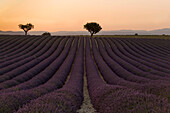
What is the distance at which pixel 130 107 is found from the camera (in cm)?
385

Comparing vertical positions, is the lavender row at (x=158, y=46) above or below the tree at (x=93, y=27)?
below

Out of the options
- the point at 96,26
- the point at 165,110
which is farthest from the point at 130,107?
the point at 96,26

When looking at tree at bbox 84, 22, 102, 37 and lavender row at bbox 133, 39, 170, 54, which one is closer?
lavender row at bbox 133, 39, 170, 54

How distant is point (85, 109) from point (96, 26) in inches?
2218

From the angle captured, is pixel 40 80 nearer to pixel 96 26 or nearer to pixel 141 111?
pixel 141 111

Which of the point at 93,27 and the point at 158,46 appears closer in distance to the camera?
the point at 158,46

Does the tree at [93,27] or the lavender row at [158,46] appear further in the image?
the tree at [93,27]

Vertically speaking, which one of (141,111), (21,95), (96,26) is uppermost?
(96,26)

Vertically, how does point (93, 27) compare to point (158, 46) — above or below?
above

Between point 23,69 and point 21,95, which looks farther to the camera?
point 23,69

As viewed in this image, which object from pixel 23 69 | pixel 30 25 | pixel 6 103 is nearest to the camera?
pixel 6 103

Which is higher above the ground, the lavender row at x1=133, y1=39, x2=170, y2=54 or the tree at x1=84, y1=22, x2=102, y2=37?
the tree at x1=84, y1=22, x2=102, y2=37

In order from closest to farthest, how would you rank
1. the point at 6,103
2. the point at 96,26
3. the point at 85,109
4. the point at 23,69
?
the point at 6,103, the point at 85,109, the point at 23,69, the point at 96,26

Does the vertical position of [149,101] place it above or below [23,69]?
above
